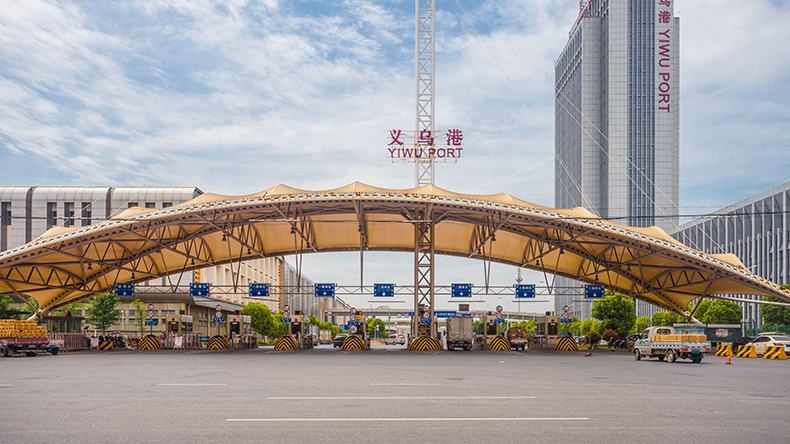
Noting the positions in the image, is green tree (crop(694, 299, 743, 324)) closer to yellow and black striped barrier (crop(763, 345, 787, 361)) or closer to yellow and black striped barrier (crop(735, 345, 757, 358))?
yellow and black striped barrier (crop(735, 345, 757, 358))

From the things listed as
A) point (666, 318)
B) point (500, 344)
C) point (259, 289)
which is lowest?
point (666, 318)

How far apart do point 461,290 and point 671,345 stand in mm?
25978

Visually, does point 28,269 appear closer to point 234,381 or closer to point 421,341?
point 421,341

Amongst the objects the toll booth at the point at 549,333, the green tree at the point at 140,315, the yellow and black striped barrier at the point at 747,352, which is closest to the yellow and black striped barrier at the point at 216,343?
the green tree at the point at 140,315

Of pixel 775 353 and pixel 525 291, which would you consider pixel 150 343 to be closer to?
pixel 525 291

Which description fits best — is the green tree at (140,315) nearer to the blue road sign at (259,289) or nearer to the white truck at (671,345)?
the blue road sign at (259,289)

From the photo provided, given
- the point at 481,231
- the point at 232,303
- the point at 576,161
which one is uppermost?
the point at 576,161

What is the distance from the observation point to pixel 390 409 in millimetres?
11180

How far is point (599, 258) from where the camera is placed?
4709 centimetres

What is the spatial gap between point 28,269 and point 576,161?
145 meters

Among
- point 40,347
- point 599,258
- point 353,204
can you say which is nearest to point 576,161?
point 599,258

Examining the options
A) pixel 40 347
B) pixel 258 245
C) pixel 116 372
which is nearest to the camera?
pixel 116 372

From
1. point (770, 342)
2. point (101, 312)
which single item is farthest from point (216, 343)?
point (770, 342)

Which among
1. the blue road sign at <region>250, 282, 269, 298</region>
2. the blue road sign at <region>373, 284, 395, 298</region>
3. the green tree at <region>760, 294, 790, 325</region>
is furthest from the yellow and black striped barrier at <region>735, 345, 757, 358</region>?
the blue road sign at <region>250, 282, 269, 298</region>
